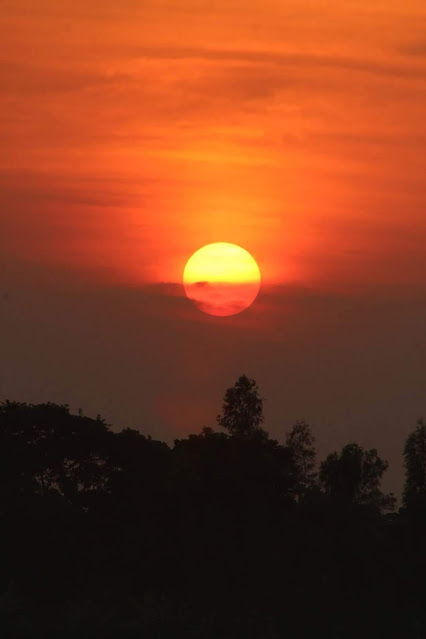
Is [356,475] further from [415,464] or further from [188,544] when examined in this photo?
[188,544]

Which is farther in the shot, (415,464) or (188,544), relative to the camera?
(415,464)

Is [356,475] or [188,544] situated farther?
[356,475]

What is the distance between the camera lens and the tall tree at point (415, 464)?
10758 centimetres

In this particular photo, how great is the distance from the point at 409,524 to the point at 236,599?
1841 centimetres

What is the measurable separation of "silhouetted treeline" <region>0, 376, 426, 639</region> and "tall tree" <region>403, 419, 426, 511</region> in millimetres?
306

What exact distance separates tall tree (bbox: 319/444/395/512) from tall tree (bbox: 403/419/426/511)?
6.37 metres

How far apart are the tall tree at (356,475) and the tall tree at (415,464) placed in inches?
251

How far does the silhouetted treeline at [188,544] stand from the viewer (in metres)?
71.7

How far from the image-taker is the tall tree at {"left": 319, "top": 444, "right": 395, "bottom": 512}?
12062 cm

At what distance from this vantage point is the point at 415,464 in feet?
371

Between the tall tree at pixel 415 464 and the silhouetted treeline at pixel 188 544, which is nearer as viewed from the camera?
the silhouetted treeline at pixel 188 544

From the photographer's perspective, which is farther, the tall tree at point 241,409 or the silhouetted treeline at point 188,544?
the tall tree at point 241,409

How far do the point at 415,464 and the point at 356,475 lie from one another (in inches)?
425

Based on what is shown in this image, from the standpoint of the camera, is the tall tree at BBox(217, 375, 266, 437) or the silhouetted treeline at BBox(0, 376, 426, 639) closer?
the silhouetted treeline at BBox(0, 376, 426, 639)
